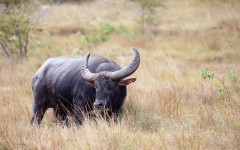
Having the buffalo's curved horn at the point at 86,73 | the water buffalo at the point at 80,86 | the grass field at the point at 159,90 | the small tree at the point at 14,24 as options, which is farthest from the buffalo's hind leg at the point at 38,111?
the small tree at the point at 14,24

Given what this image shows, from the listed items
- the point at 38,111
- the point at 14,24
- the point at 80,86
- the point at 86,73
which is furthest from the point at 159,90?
the point at 14,24

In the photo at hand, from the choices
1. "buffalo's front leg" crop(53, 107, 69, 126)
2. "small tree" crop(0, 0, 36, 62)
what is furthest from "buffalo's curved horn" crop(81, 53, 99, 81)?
"small tree" crop(0, 0, 36, 62)

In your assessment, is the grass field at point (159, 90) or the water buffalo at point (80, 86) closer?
the grass field at point (159, 90)

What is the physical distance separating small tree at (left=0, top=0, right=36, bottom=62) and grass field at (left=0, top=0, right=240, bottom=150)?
526mm

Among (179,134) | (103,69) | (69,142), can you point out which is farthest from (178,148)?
(103,69)

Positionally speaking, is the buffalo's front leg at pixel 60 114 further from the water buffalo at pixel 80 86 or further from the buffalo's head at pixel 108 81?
the buffalo's head at pixel 108 81

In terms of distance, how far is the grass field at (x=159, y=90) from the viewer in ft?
17.9

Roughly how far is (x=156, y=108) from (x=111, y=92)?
982 mm

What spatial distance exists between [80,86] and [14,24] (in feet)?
25.2

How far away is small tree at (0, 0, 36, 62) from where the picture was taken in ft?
45.4

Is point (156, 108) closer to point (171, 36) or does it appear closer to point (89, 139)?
point (89, 139)

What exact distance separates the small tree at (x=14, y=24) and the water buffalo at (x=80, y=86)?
6095 millimetres

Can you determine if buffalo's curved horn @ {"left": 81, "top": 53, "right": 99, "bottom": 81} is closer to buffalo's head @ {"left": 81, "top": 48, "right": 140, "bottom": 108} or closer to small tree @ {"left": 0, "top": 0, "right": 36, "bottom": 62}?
buffalo's head @ {"left": 81, "top": 48, "right": 140, "bottom": 108}

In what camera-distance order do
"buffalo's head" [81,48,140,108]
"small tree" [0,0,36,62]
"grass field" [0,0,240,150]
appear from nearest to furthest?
"grass field" [0,0,240,150]
"buffalo's head" [81,48,140,108]
"small tree" [0,0,36,62]
